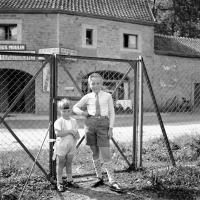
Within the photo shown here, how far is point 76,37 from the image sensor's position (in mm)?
19094

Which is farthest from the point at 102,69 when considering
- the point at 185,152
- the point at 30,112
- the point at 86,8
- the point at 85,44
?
the point at 185,152

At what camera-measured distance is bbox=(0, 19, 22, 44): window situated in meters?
18.7

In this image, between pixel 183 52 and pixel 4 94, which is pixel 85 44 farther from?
pixel 183 52

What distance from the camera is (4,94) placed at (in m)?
19.6

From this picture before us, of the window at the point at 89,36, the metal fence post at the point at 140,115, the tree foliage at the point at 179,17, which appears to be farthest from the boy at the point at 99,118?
the tree foliage at the point at 179,17

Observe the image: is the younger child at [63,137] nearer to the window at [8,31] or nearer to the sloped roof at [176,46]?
the window at [8,31]

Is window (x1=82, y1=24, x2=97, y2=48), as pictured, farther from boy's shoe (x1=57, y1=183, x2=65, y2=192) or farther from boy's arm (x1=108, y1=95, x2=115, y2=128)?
boy's shoe (x1=57, y1=183, x2=65, y2=192)

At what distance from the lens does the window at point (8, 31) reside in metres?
18.9

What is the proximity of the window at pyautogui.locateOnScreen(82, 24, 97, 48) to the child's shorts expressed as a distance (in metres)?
14.9

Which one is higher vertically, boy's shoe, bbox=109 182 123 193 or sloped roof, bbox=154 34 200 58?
sloped roof, bbox=154 34 200 58

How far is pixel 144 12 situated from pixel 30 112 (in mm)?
9412

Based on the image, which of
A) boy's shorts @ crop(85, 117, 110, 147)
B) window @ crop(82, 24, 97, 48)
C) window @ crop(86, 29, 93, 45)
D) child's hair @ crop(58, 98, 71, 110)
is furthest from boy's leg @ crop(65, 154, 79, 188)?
window @ crop(86, 29, 93, 45)

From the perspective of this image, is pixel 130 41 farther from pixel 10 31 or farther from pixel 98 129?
pixel 98 129

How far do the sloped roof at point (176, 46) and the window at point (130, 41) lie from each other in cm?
184
